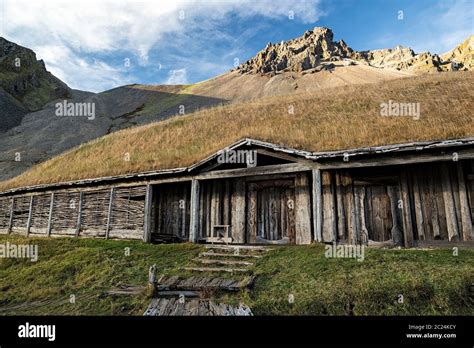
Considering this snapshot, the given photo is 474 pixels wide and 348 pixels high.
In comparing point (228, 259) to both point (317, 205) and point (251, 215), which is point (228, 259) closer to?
point (251, 215)

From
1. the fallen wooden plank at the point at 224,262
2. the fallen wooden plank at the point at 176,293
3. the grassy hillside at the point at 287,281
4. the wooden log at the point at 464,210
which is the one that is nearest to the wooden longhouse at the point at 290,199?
the wooden log at the point at 464,210

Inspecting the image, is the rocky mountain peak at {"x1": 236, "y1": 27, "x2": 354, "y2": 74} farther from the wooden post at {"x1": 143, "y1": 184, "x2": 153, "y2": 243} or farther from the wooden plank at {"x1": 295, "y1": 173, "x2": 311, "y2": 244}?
the wooden plank at {"x1": 295, "y1": 173, "x2": 311, "y2": 244}

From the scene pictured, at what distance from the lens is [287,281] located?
8.88 m

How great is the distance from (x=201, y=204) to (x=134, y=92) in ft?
274

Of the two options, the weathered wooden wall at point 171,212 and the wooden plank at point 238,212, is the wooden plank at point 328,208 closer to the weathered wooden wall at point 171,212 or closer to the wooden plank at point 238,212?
the wooden plank at point 238,212

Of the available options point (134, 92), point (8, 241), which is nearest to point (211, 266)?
point (8, 241)

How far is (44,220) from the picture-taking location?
2052 centimetres

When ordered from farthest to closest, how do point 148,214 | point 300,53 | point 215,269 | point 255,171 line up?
point 300,53 → point 148,214 → point 255,171 → point 215,269

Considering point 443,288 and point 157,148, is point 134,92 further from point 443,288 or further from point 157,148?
point 443,288

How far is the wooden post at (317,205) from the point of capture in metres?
12.8

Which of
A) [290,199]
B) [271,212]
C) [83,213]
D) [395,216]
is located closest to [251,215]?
[271,212]

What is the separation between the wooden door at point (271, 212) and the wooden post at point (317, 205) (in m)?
1.55

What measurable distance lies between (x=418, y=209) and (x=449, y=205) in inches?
38.1

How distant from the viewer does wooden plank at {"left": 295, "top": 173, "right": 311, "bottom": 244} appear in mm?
13484
